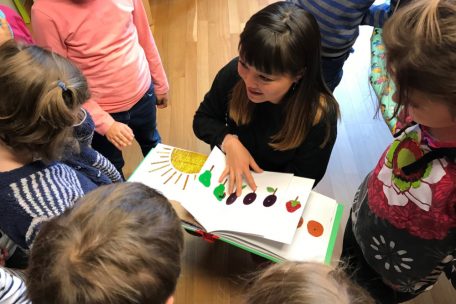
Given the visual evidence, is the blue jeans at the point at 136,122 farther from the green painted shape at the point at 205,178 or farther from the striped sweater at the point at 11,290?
the striped sweater at the point at 11,290

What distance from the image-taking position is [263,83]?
0.91m

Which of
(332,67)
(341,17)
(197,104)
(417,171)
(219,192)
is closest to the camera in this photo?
(417,171)

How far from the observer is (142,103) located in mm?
1331

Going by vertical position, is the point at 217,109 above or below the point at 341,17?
below

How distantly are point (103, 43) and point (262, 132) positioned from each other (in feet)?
1.81

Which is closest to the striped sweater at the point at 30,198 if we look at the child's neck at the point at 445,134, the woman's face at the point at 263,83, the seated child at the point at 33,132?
the seated child at the point at 33,132

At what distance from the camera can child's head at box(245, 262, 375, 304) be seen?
470 mm

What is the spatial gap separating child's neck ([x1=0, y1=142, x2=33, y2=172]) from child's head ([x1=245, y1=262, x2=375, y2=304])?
1.72ft

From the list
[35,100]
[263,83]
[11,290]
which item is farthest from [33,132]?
[263,83]

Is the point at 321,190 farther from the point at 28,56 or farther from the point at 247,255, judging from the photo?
the point at 28,56

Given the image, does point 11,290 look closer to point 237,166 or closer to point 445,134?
point 237,166

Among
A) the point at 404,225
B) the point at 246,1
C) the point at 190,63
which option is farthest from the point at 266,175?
the point at 246,1

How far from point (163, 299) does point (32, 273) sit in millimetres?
185

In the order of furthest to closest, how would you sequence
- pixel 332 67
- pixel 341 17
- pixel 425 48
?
pixel 332 67 < pixel 341 17 < pixel 425 48
